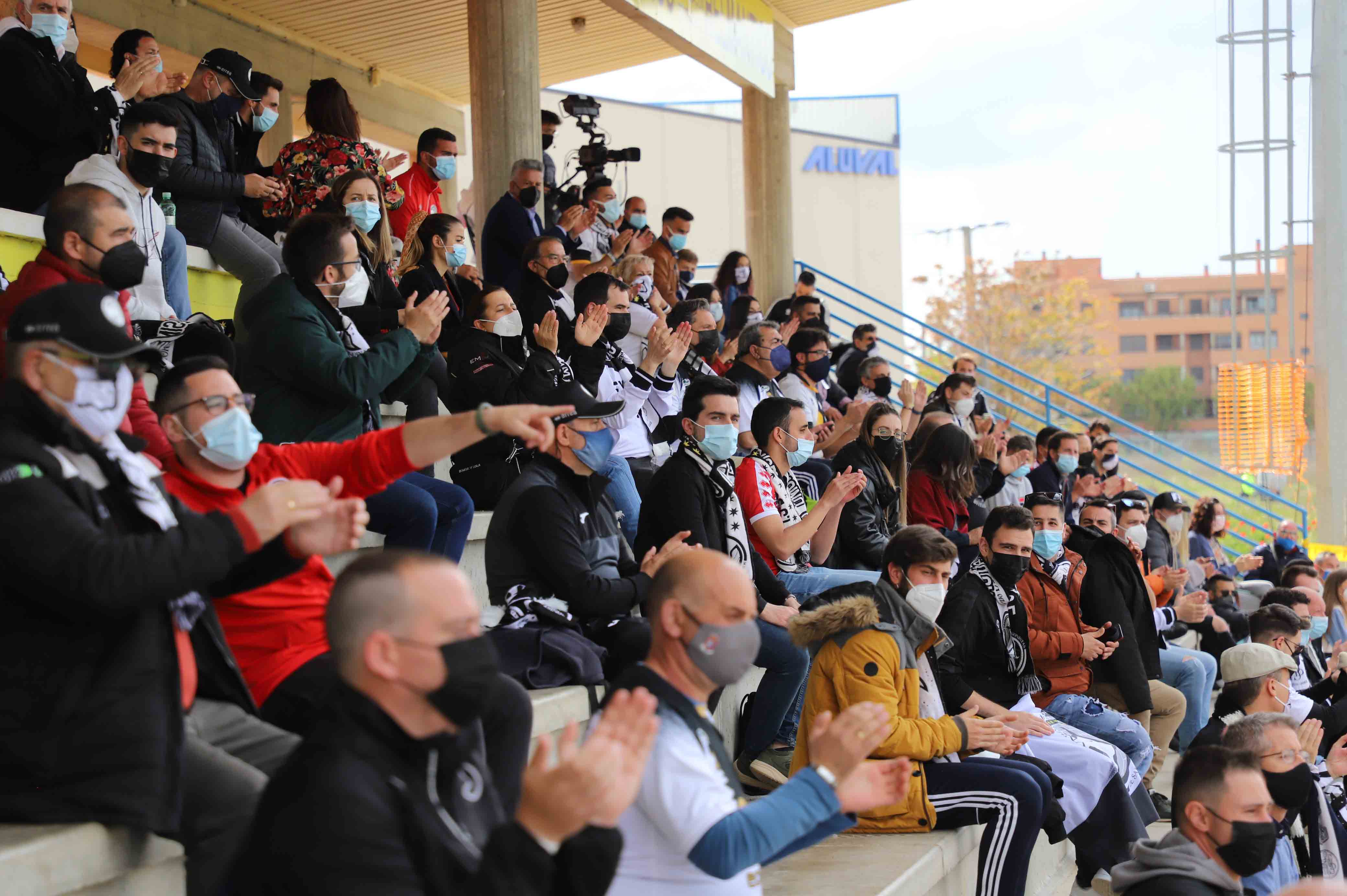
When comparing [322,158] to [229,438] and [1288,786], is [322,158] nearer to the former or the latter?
[229,438]

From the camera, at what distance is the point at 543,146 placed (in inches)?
408

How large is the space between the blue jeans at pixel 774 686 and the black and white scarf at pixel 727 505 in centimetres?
28

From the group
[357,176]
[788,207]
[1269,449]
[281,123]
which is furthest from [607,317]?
[1269,449]

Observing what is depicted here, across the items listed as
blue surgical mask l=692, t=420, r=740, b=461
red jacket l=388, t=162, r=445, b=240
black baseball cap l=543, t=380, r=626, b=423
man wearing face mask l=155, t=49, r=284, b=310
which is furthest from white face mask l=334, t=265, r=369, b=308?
red jacket l=388, t=162, r=445, b=240

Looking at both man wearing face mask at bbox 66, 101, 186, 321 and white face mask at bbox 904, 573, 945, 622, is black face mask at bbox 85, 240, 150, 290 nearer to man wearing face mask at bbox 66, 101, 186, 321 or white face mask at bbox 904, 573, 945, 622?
man wearing face mask at bbox 66, 101, 186, 321

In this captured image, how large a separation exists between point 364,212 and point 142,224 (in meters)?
1.07

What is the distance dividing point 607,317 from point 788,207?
8.27m

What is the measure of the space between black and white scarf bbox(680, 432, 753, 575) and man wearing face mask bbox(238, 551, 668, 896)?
3348 mm

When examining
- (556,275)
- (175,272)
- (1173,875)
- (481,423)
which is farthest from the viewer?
(556,275)

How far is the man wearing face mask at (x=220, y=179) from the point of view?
6160 millimetres

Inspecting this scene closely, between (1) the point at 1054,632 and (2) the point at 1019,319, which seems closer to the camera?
(1) the point at 1054,632

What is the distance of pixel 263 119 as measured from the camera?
6.88m

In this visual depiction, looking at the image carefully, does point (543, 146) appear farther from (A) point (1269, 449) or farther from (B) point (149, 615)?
(A) point (1269, 449)

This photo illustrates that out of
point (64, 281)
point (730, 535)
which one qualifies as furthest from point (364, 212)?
point (64, 281)
